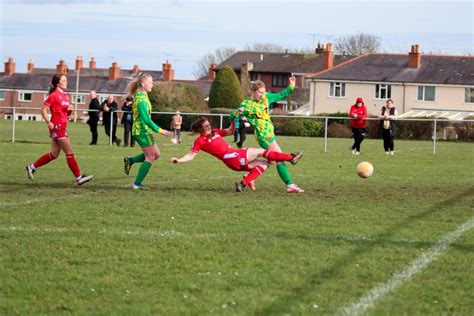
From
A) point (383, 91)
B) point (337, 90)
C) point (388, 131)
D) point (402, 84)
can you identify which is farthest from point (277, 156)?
point (337, 90)

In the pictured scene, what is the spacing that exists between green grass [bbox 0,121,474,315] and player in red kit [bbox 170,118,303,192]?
0.43 m

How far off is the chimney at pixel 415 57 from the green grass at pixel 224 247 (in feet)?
205

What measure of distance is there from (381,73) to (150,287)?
7317 centimetres

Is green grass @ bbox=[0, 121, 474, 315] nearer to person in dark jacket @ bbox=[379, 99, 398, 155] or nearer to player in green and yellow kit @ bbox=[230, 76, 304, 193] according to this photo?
player in green and yellow kit @ bbox=[230, 76, 304, 193]

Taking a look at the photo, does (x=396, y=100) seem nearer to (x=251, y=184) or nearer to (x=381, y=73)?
(x=381, y=73)

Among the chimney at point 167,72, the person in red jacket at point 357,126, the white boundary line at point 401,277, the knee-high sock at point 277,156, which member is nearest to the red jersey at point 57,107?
the knee-high sock at point 277,156

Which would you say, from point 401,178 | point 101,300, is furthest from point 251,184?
point 101,300

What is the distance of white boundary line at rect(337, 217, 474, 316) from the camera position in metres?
6.38

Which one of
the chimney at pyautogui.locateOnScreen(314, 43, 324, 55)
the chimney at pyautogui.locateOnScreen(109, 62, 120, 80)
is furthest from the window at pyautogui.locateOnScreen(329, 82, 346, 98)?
the chimney at pyautogui.locateOnScreen(109, 62, 120, 80)

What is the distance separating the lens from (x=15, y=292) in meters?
6.88

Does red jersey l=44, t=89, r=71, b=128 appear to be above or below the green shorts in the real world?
above

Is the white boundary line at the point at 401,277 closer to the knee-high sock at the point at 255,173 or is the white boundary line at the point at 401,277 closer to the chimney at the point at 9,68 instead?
the knee-high sock at the point at 255,173

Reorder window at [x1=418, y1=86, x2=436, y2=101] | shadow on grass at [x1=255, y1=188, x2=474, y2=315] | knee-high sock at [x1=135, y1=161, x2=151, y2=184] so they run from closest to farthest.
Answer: shadow on grass at [x1=255, y1=188, x2=474, y2=315] → knee-high sock at [x1=135, y1=161, x2=151, y2=184] → window at [x1=418, y1=86, x2=436, y2=101]

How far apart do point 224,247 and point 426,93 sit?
69.6 metres
